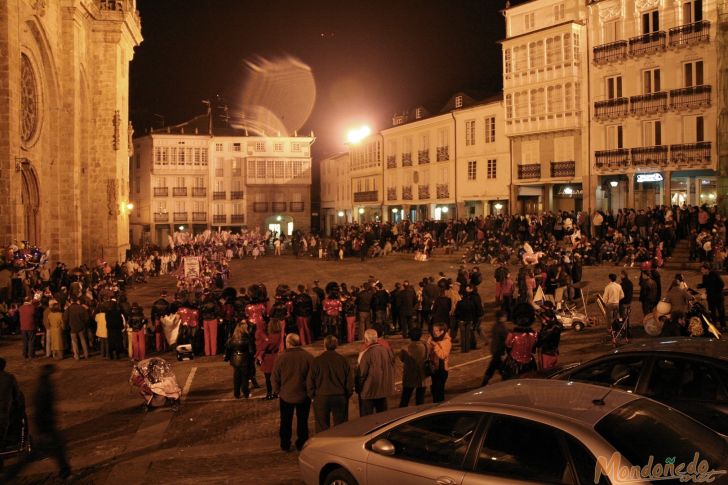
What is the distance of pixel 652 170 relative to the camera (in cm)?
3512

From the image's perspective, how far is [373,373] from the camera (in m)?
9.07

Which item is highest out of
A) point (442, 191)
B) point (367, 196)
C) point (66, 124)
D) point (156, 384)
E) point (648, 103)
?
point (648, 103)

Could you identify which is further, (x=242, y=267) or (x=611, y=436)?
(x=242, y=267)

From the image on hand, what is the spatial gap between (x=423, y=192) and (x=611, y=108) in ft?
59.0

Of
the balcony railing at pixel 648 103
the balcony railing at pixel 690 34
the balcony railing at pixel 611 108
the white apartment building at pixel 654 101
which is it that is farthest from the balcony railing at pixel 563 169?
the balcony railing at pixel 690 34

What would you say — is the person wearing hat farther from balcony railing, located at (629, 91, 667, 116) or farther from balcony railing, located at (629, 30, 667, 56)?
balcony railing, located at (629, 30, 667, 56)

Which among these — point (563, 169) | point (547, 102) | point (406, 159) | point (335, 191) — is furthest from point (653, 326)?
point (335, 191)

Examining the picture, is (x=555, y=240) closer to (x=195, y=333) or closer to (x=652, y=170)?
(x=652, y=170)

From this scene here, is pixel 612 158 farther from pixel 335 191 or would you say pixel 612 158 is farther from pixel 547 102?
pixel 335 191

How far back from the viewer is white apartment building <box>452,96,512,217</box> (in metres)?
43.7

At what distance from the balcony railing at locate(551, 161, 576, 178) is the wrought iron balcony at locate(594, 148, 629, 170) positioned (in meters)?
1.59

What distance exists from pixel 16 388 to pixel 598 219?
26828mm

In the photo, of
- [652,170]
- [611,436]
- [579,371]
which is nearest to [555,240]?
[652,170]

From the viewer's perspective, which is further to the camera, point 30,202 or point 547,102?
point 547,102
